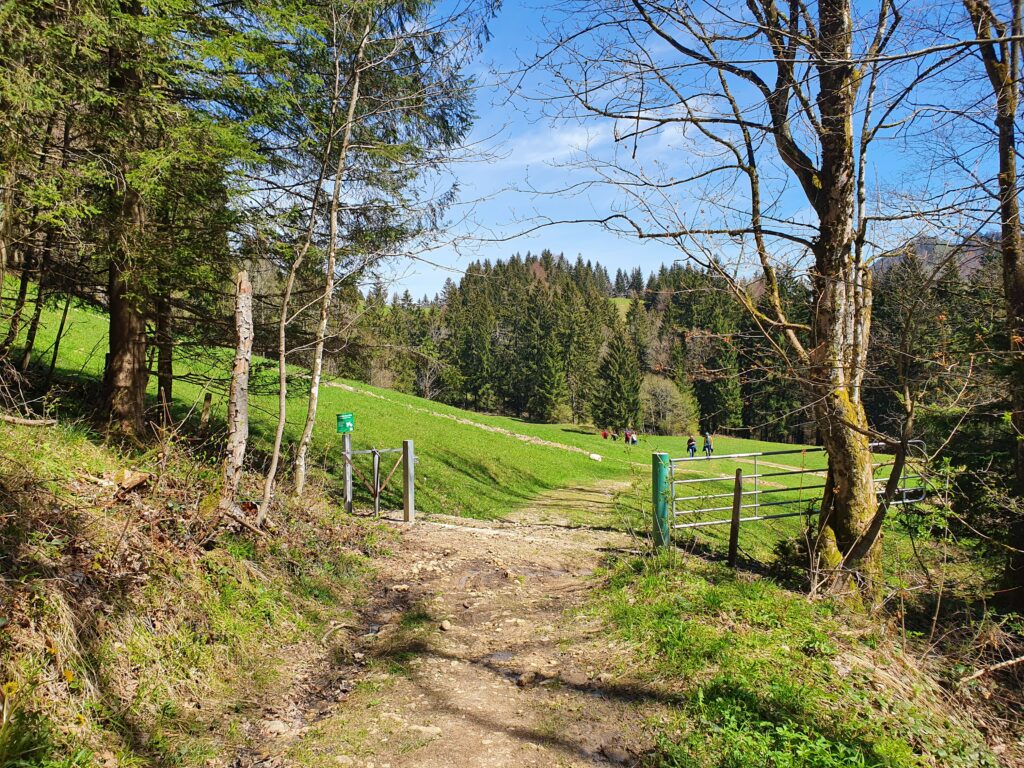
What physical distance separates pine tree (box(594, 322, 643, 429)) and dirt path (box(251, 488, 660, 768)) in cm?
4869

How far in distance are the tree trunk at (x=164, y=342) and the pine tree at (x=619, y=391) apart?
47970 millimetres

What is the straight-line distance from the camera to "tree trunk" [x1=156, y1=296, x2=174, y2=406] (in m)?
8.22

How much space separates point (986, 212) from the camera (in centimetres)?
473

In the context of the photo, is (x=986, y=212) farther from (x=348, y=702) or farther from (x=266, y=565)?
(x=266, y=565)

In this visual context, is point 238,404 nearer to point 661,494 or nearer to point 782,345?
point 661,494

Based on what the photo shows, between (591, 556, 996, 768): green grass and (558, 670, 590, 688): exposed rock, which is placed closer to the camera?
(591, 556, 996, 768): green grass

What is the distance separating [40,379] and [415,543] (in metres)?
6.37

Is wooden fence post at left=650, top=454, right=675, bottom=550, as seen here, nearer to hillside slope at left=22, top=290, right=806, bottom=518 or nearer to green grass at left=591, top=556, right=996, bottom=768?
hillside slope at left=22, top=290, right=806, bottom=518

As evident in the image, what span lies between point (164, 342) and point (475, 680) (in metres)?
6.58

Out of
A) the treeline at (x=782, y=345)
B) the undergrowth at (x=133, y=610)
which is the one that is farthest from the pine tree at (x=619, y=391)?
the undergrowth at (x=133, y=610)

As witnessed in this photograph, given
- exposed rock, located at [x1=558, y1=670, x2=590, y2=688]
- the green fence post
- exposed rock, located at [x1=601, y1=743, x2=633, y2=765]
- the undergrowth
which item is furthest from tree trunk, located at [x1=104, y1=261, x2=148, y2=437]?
exposed rock, located at [x1=601, y1=743, x2=633, y2=765]

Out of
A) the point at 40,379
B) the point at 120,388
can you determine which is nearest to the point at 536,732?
the point at 120,388

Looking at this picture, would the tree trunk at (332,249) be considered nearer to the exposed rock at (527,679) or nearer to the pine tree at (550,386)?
the exposed rock at (527,679)

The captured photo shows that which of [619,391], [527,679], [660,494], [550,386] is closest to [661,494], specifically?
[660,494]
